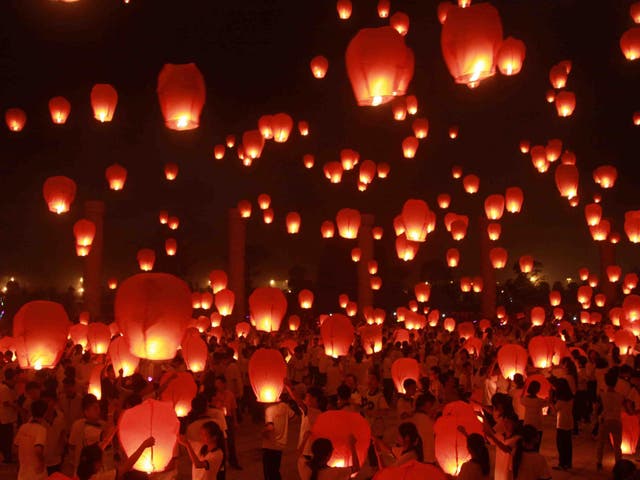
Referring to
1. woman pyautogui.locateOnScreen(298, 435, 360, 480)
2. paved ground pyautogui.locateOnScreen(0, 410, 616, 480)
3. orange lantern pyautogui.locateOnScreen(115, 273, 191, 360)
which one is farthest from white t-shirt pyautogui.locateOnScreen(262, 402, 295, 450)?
woman pyautogui.locateOnScreen(298, 435, 360, 480)

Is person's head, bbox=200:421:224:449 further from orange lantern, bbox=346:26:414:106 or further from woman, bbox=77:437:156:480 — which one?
orange lantern, bbox=346:26:414:106

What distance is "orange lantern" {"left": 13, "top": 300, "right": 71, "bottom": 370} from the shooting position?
743 cm

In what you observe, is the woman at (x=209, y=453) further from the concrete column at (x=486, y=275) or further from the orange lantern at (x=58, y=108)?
the concrete column at (x=486, y=275)

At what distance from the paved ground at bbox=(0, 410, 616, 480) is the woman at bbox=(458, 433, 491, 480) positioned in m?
4.24

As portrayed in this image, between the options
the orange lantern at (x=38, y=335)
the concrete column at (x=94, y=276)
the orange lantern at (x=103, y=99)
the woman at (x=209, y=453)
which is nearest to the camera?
the woman at (x=209, y=453)

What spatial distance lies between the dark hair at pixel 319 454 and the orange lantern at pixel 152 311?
1.53 metres

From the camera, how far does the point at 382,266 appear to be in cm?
3431

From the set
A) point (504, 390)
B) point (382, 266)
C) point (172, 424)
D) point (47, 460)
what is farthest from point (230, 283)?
point (172, 424)

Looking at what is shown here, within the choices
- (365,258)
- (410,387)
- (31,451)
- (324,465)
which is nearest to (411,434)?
(324,465)

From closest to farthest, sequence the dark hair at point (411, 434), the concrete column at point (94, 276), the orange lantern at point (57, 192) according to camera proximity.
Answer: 1. the dark hair at point (411, 434)
2. the orange lantern at point (57, 192)
3. the concrete column at point (94, 276)

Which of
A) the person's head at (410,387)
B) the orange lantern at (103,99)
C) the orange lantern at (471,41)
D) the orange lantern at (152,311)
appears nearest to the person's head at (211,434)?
the orange lantern at (152,311)

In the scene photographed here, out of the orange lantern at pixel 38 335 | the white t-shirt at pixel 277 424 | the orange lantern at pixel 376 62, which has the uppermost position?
the orange lantern at pixel 376 62

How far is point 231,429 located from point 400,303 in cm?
2560

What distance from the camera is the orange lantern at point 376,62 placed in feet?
21.8
